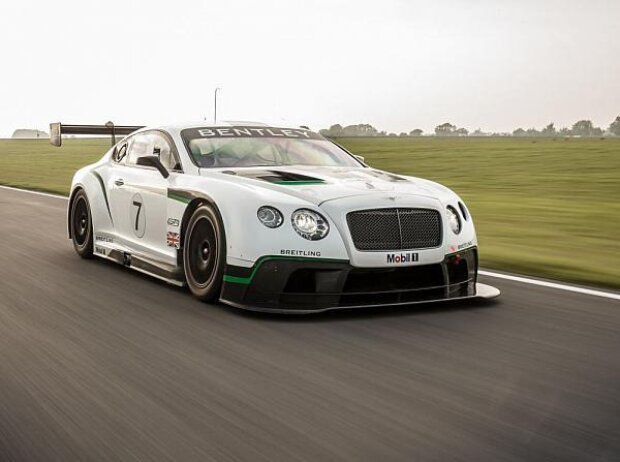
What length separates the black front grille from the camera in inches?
235

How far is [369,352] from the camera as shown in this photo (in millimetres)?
4957

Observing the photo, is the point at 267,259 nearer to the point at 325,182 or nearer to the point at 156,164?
the point at 325,182

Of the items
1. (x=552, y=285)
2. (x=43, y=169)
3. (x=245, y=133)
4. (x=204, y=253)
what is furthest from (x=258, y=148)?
(x=43, y=169)

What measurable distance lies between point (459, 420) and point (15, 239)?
783 centimetres

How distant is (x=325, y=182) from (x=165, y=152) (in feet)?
5.74

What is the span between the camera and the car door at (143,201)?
7.16m

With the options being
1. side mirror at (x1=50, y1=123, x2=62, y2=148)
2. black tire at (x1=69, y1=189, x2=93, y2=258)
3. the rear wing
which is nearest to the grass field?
black tire at (x1=69, y1=189, x2=93, y2=258)

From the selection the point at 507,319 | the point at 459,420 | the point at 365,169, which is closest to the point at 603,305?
the point at 507,319

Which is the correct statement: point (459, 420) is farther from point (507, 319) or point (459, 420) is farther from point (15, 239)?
point (15, 239)

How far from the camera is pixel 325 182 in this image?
6.43 m

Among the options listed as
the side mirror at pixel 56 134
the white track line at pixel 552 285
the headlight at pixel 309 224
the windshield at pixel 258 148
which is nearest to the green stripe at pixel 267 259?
the headlight at pixel 309 224

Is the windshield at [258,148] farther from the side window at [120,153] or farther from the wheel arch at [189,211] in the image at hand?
the side window at [120,153]

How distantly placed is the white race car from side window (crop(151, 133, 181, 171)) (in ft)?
0.04

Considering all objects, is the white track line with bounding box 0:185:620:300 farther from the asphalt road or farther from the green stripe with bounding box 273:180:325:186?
the green stripe with bounding box 273:180:325:186
